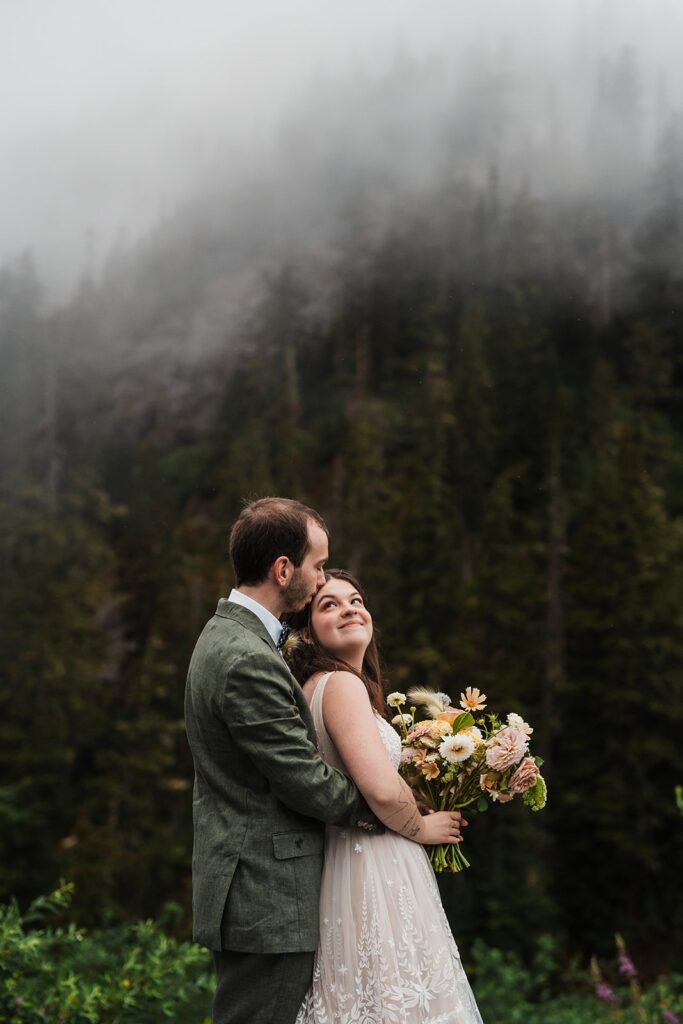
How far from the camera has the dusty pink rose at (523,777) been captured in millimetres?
2426

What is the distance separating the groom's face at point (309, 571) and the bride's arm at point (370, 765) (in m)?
0.23

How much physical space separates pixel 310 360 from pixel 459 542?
3861 mm

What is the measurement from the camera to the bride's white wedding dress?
2.30 meters

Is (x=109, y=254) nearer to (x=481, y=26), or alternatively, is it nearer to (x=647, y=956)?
(x=481, y=26)

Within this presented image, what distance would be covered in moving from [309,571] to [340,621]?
0.97 ft

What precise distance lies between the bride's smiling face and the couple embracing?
122mm

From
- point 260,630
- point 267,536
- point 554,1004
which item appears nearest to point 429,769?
point 260,630

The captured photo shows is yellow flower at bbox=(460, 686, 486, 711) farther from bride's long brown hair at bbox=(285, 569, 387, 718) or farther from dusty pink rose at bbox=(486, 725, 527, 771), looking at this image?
bride's long brown hair at bbox=(285, 569, 387, 718)

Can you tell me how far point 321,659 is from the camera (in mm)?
2629

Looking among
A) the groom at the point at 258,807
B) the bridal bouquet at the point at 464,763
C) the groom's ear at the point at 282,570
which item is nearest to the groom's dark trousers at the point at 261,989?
the groom at the point at 258,807

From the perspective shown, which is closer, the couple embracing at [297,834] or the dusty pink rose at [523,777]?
the couple embracing at [297,834]

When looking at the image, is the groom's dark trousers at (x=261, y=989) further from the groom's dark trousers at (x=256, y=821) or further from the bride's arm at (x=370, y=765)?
the bride's arm at (x=370, y=765)

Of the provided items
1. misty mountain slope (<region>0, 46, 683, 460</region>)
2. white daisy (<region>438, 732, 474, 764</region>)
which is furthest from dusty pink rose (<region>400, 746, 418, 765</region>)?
misty mountain slope (<region>0, 46, 683, 460</region>)

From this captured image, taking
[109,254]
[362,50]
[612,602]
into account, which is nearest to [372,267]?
[362,50]
